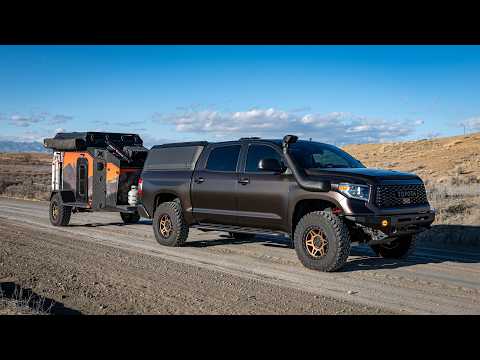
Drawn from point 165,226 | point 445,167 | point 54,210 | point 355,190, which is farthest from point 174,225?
point 445,167

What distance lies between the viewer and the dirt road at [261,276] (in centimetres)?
612

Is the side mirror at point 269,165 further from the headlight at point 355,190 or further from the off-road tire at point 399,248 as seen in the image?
the off-road tire at point 399,248

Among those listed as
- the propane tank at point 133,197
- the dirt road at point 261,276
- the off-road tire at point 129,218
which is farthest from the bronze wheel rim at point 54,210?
the propane tank at point 133,197

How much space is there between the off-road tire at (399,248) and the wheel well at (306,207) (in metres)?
1.67

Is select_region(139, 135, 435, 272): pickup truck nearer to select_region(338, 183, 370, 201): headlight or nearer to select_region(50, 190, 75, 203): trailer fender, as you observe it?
select_region(338, 183, 370, 201): headlight

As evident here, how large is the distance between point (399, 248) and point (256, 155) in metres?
3.04

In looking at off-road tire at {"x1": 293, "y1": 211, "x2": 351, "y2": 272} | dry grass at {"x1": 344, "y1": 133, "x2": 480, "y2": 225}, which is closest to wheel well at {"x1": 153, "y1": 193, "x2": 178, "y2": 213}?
off-road tire at {"x1": 293, "y1": 211, "x2": 351, "y2": 272}

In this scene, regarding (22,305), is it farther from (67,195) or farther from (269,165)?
(67,195)
